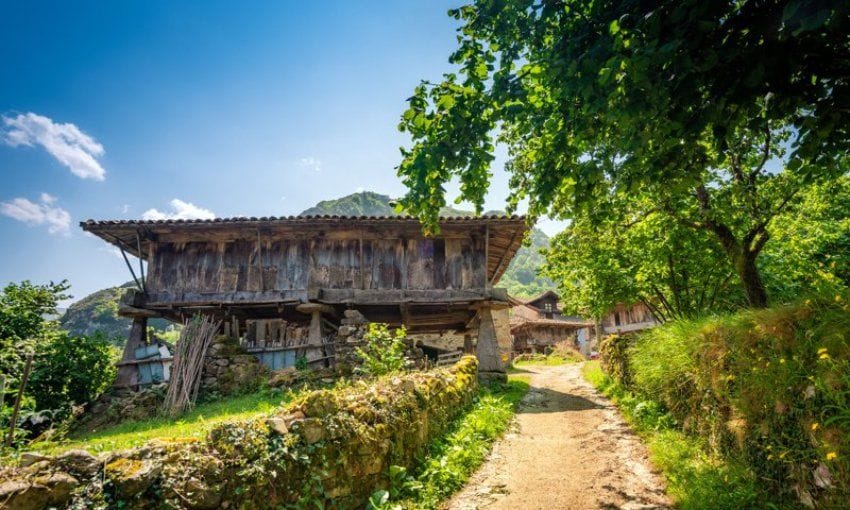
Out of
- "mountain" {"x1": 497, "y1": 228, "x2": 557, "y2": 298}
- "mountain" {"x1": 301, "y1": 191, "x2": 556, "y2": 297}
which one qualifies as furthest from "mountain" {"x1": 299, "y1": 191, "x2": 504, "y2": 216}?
"mountain" {"x1": 497, "y1": 228, "x2": 557, "y2": 298}

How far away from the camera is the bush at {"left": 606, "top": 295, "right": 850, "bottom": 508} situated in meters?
2.71

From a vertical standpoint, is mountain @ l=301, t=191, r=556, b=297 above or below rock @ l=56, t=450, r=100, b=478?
above

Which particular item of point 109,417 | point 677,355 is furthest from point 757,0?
point 109,417

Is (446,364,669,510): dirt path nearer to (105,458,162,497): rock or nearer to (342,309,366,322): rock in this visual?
(105,458,162,497): rock

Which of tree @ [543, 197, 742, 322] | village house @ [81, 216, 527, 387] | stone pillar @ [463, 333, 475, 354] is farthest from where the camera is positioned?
stone pillar @ [463, 333, 475, 354]

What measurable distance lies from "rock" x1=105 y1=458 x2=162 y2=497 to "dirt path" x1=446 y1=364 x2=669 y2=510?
302 cm

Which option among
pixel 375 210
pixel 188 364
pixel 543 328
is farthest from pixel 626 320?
pixel 375 210

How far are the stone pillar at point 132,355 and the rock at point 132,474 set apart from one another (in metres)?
10.4

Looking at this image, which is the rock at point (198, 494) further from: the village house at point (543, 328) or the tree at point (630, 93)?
the village house at point (543, 328)

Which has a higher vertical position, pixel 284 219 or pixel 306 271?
pixel 284 219

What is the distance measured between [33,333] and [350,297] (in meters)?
7.49

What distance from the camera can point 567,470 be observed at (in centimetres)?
525

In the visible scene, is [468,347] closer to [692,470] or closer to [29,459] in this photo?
[692,470]

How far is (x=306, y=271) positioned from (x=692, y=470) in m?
10.4
